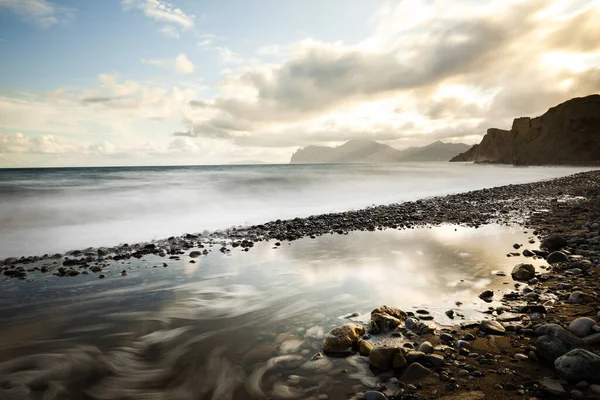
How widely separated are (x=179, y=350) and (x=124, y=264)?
623cm

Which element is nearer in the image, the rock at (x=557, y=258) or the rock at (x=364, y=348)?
the rock at (x=364, y=348)

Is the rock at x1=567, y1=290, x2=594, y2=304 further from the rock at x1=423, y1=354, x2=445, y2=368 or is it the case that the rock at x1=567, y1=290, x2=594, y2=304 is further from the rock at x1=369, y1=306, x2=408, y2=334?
the rock at x1=423, y1=354, x2=445, y2=368

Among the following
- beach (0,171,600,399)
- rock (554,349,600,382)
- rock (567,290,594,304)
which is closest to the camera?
rock (554,349,600,382)

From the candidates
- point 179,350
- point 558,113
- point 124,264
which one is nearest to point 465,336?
point 179,350

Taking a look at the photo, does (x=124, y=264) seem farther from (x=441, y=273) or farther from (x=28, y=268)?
(x=441, y=273)

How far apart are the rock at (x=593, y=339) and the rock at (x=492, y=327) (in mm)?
978

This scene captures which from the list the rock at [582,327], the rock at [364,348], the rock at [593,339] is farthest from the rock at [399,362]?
the rock at [582,327]

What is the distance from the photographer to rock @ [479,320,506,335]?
501 centimetres

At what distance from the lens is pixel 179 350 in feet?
17.3

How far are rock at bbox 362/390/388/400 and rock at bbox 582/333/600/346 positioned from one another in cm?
302

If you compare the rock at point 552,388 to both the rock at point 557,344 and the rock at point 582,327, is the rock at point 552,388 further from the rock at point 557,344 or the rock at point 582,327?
the rock at point 582,327

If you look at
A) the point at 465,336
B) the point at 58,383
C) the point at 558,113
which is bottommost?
the point at 58,383

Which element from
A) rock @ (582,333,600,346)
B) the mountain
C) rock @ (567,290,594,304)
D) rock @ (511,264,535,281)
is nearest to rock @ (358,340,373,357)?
rock @ (582,333,600,346)

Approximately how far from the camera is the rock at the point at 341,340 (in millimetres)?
4883
